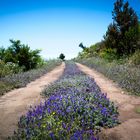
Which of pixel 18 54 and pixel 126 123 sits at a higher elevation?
pixel 18 54

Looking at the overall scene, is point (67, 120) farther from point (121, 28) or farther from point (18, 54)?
point (121, 28)

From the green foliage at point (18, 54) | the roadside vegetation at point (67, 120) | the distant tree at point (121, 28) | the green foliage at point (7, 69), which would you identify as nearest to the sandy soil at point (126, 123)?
the roadside vegetation at point (67, 120)

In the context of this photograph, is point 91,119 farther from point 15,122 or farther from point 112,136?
point 15,122

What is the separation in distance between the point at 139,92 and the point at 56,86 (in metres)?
3.62

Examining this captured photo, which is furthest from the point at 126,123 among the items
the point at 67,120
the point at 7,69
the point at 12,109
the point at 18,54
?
the point at 18,54

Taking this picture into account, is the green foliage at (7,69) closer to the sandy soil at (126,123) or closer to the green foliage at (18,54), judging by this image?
the green foliage at (18,54)

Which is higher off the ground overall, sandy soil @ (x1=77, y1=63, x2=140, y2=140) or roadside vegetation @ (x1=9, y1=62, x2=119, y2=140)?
roadside vegetation @ (x1=9, y1=62, x2=119, y2=140)

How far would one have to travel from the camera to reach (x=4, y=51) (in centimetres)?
1748

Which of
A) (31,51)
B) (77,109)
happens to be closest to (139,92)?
(77,109)

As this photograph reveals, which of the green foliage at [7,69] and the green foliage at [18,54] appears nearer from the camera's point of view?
the green foliage at [7,69]

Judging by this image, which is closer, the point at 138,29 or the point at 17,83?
the point at 17,83

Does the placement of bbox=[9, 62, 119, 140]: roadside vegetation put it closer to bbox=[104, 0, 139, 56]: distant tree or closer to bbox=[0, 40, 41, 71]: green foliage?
bbox=[0, 40, 41, 71]: green foliage

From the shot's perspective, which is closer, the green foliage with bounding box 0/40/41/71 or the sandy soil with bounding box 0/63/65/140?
the sandy soil with bounding box 0/63/65/140

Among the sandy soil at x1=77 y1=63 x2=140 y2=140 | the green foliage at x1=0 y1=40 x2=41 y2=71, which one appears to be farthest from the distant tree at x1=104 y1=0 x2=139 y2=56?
the sandy soil at x1=77 y1=63 x2=140 y2=140
